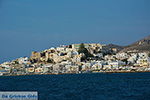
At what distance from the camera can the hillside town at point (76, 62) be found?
4033 inches

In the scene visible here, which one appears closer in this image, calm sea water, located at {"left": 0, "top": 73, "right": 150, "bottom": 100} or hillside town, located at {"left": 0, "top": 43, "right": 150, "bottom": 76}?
calm sea water, located at {"left": 0, "top": 73, "right": 150, "bottom": 100}

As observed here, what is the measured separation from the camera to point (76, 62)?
112375 millimetres

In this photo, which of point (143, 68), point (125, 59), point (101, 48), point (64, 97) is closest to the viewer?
point (64, 97)

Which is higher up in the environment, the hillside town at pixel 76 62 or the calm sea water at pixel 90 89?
the hillside town at pixel 76 62

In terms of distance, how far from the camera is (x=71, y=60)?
11675 centimetres

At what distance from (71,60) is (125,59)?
687 inches

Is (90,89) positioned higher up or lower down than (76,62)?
lower down

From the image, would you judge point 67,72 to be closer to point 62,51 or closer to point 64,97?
point 62,51

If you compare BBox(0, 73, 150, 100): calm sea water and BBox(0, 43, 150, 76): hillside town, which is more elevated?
BBox(0, 43, 150, 76): hillside town

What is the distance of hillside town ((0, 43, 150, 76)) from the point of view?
336 feet

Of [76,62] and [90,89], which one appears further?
[76,62]

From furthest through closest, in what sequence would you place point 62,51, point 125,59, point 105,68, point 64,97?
point 62,51 → point 125,59 → point 105,68 → point 64,97

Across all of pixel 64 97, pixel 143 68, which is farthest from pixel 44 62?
pixel 64 97

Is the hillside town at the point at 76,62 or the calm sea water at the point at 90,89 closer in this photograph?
the calm sea water at the point at 90,89
